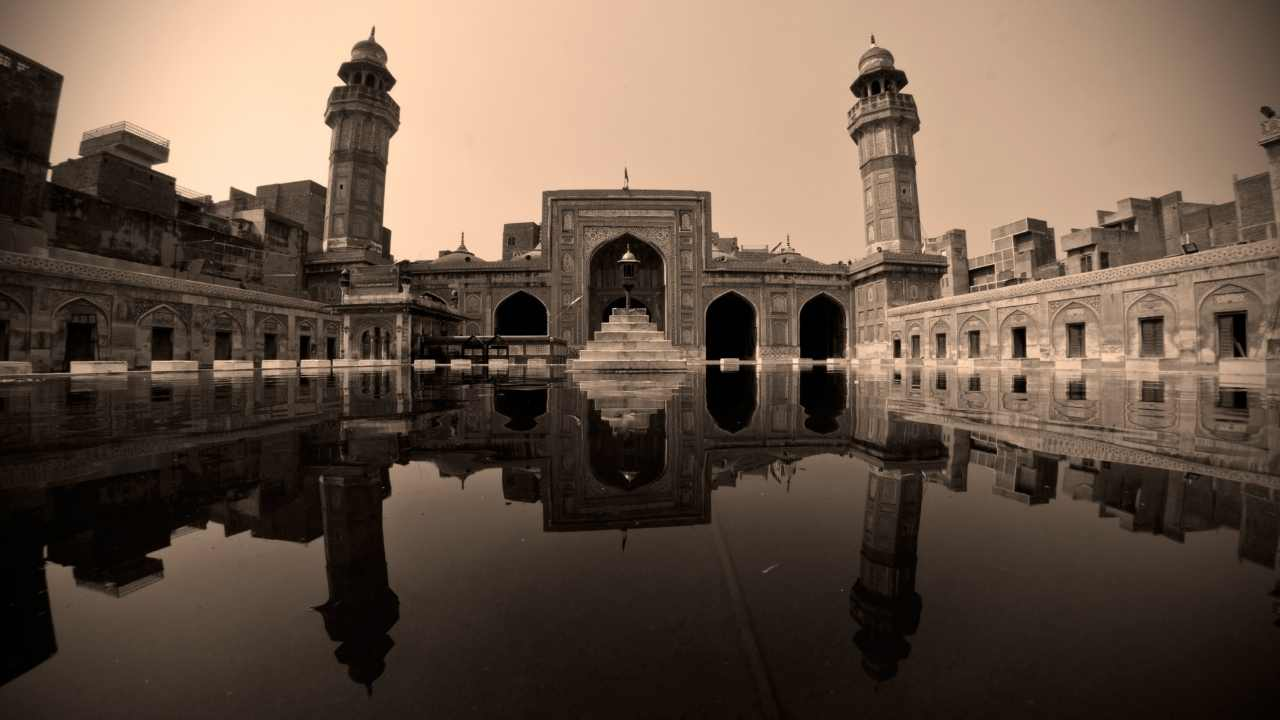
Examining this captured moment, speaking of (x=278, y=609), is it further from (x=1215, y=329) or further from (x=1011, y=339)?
(x=1011, y=339)

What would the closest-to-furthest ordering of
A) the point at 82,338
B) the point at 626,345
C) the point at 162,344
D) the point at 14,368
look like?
1. the point at 14,368
2. the point at 626,345
3. the point at 82,338
4. the point at 162,344

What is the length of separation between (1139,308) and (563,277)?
19451 mm

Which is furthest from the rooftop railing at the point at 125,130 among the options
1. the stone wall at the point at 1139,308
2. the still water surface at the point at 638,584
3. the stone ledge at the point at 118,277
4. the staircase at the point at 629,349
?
the stone wall at the point at 1139,308

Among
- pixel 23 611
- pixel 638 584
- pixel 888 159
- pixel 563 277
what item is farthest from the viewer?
pixel 888 159

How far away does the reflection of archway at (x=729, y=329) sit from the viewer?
85.7 feet

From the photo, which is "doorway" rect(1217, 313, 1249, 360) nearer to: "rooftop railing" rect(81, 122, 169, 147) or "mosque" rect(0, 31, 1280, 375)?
"mosque" rect(0, 31, 1280, 375)

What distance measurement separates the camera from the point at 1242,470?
1.50 meters

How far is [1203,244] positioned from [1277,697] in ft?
117

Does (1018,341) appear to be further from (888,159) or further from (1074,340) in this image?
(888,159)

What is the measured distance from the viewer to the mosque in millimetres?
11930

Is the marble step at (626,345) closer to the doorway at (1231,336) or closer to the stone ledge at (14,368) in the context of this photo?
the stone ledge at (14,368)

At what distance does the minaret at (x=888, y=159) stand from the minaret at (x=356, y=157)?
79.0 ft

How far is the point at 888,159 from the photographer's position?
2327 centimetres

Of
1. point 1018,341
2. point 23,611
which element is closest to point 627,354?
point 23,611
